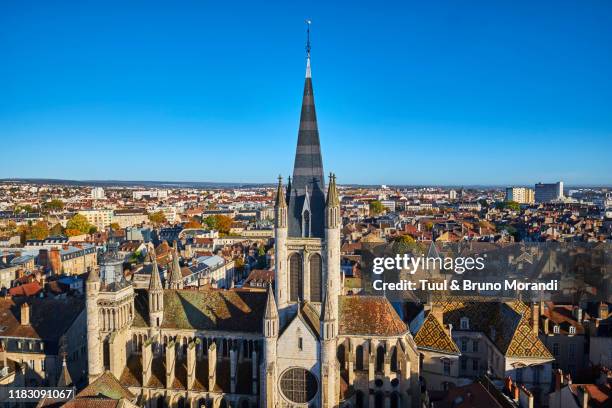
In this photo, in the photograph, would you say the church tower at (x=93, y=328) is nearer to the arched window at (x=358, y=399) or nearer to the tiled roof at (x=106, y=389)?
the tiled roof at (x=106, y=389)

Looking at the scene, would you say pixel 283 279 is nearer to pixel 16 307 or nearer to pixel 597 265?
pixel 16 307

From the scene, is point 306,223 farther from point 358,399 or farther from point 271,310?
point 358,399

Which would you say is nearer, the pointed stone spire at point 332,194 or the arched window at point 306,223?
the pointed stone spire at point 332,194

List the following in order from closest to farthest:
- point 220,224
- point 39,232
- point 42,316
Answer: point 42,316, point 39,232, point 220,224

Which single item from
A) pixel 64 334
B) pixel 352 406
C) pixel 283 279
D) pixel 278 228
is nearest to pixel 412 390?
pixel 352 406

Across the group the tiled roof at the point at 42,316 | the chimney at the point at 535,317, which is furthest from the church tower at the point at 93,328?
the chimney at the point at 535,317

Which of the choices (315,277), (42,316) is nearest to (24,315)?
(42,316)
